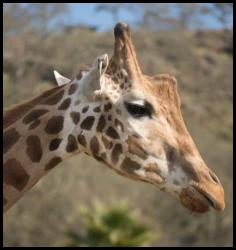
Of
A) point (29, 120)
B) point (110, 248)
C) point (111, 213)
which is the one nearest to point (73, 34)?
point (111, 213)

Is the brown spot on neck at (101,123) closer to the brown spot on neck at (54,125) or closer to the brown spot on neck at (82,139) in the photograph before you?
the brown spot on neck at (82,139)

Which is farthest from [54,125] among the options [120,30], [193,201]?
[193,201]

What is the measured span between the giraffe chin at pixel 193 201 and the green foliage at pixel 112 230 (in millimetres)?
18297

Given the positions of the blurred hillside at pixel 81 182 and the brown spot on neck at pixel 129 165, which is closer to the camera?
the brown spot on neck at pixel 129 165

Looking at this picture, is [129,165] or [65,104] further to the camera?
[65,104]

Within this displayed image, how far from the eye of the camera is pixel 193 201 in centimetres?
446

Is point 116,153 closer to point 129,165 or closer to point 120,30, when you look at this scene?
point 129,165

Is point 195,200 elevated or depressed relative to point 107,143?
depressed

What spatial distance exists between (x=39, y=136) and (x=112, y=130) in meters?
0.40

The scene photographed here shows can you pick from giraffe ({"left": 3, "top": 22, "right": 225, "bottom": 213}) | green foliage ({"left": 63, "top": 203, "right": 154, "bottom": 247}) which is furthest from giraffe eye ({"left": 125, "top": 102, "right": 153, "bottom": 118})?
green foliage ({"left": 63, "top": 203, "right": 154, "bottom": 247})

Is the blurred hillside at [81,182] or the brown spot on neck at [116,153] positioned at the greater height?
the brown spot on neck at [116,153]

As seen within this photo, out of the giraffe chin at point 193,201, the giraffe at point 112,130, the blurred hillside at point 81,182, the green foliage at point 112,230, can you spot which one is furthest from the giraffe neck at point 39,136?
the green foliage at point 112,230

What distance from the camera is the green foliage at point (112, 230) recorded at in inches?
906

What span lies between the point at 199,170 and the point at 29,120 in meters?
0.99
